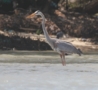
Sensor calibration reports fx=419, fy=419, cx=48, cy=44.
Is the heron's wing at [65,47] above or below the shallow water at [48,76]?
above

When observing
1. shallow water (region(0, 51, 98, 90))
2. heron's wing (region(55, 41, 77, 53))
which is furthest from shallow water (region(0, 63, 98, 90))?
heron's wing (region(55, 41, 77, 53))

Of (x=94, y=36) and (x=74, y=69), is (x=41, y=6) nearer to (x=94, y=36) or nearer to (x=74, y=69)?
(x=94, y=36)

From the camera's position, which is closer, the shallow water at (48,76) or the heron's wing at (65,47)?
the shallow water at (48,76)

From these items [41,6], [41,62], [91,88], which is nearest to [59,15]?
[41,6]

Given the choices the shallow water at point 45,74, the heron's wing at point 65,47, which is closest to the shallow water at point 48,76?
the shallow water at point 45,74

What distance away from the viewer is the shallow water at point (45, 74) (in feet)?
29.3

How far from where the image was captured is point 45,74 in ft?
35.1

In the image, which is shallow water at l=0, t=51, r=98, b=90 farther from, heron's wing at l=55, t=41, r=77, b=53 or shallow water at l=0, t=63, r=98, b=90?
heron's wing at l=55, t=41, r=77, b=53

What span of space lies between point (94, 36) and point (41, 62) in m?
8.22

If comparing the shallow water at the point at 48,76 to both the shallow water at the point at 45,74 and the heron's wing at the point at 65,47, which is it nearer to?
the shallow water at the point at 45,74

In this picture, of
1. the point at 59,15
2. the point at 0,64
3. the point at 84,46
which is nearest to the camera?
the point at 0,64

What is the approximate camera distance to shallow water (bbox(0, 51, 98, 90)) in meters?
8.92

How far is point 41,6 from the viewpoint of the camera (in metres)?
23.2

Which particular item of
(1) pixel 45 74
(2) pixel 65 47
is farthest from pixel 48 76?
(2) pixel 65 47
